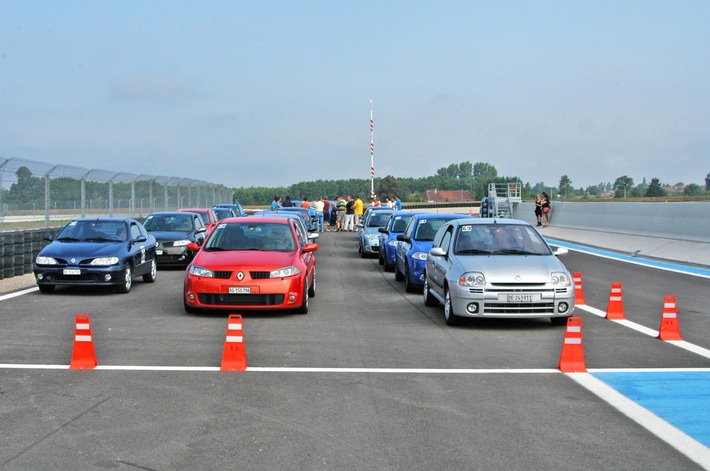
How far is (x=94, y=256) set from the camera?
1524cm

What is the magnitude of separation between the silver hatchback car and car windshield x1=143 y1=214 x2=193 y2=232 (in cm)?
1137

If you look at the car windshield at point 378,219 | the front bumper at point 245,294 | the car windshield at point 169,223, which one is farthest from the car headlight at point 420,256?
the car windshield at point 378,219

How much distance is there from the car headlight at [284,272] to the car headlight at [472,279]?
8.54ft

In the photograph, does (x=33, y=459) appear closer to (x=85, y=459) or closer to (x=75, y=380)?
(x=85, y=459)

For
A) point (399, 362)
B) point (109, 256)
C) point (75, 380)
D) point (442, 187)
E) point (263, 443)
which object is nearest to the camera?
point (263, 443)

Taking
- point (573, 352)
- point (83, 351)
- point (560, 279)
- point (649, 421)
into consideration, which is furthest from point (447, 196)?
point (649, 421)

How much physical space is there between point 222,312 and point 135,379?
16.6 ft

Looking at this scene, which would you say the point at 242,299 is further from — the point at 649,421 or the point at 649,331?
the point at 649,421

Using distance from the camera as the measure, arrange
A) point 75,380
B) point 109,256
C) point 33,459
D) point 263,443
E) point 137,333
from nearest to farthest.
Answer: point 33,459, point 263,443, point 75,380, point 137,333, point 109,256

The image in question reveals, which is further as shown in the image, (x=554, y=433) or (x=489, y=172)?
(x=489, y=172)

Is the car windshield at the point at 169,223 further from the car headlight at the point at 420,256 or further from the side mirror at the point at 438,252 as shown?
the side mirror at the point at 438,252

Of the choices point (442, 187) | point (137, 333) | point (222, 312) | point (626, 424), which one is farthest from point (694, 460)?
point (442, 187)

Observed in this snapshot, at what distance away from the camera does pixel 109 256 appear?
1539cm

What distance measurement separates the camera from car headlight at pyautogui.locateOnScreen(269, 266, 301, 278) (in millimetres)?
12172
